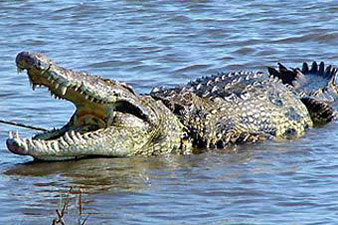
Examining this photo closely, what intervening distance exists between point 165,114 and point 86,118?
71cm

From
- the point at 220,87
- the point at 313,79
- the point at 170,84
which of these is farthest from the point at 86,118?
the point at 313,79

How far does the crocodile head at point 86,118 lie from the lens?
7434mm

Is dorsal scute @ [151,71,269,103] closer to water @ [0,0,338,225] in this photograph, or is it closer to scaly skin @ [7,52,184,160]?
→ scaly skin @ [7,52,184,160]

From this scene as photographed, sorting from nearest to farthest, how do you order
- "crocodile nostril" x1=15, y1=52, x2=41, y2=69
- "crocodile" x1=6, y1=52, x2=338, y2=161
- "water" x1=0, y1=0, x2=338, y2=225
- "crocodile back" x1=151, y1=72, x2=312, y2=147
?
"water" x1=0, y1=0, x2=338, y2=225 < "crocodile nostril" x1=15, y1=52, x2=41, y2=69 < "crocodile" x1=6, y1=52, x2=338, y2=161 < "crocodile back" x1=151, y1=72, x2=312, y2=147

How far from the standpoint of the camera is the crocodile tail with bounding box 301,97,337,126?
9.43 m

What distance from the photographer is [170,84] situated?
35.1 ft

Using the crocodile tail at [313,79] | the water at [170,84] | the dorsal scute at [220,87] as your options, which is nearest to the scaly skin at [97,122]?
the water at [170,84]

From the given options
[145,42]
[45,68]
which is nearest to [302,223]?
[45,68]

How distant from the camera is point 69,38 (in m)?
13.7

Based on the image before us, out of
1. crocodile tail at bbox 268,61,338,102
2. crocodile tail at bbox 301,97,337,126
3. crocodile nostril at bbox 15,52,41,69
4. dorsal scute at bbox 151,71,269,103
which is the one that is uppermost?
crocodile nostril at bbox 15,52,41,69

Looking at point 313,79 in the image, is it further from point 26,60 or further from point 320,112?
point 26,60

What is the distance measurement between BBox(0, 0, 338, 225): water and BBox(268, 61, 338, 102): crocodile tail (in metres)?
0.92

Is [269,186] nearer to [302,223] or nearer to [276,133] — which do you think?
[302,223]

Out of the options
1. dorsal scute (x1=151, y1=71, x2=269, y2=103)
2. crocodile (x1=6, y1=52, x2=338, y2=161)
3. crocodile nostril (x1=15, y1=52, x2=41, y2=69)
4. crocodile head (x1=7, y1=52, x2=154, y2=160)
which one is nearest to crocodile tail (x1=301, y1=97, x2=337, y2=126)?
crocodile (x1=6, y1=52, x2=338, y2=161)
